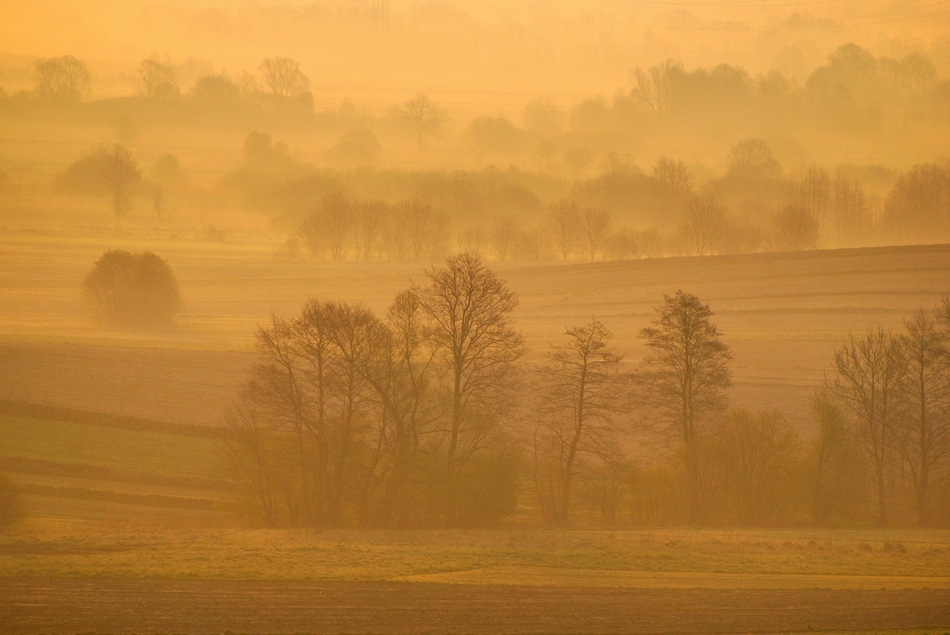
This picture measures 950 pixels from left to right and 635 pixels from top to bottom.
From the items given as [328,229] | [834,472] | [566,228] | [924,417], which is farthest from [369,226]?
[834,472]

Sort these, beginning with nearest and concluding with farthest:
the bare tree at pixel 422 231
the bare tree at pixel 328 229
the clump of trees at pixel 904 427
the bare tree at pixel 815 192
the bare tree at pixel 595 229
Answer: the clump of trees at pixel 904 427, the bare tree at pixel 328 229, the bare tree at pixel 422 231, the bare tree at pixel 595 229, the bare tree at pixel 815 192

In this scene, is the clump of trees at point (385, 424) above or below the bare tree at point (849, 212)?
below

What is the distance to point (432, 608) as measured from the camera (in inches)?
667

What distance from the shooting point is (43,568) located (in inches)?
736

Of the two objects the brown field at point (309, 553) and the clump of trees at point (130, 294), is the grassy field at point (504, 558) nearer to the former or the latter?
the brown field at point (309, 553)

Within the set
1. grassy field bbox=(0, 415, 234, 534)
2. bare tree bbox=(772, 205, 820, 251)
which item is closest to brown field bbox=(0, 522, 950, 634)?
grassy field bbox=(0, 415, 234, 534)

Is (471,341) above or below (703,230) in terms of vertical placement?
below

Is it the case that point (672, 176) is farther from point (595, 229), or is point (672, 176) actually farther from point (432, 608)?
point (432, 608)

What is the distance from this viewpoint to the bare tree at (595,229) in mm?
98625

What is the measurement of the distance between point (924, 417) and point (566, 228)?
6732 centimetres

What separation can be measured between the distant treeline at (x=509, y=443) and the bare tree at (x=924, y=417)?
0.10 meters

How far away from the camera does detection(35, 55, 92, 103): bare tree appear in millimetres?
119688

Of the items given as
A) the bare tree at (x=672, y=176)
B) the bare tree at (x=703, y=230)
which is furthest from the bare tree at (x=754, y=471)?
the bare tree at (x=672, y=176)

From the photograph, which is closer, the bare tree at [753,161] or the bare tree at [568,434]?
the bare tree at [568,434]
